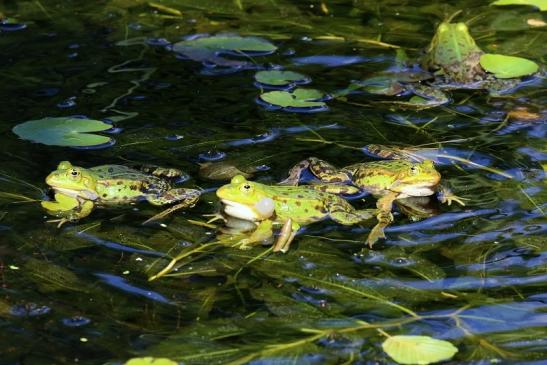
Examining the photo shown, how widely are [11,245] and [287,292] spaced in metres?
1.37

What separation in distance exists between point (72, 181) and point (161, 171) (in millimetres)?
532

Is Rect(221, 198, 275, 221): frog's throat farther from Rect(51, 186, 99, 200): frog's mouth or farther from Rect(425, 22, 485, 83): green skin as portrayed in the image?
Rect(425, 22, 485, 83): green skin

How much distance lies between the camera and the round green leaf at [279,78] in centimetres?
636

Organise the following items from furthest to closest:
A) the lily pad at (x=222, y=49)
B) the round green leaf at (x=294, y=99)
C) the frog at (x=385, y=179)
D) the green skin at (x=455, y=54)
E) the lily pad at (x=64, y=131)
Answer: the lily pad at (x=222, y=49)
the green skin at (x=455, y=54)
the round green leaf at (x=294, y=99)
the lily pad at (x=64, y=131)
the frog at (x=385, y=179)

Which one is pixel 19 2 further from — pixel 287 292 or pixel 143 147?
pixel 287 292

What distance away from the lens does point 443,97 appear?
611cm

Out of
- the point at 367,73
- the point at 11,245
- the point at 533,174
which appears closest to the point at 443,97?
the point at 367,73

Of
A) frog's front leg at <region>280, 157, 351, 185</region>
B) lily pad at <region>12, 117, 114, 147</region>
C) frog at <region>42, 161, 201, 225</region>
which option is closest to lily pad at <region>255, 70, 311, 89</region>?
lily pad at <region>12, 117, 114, 147</region>

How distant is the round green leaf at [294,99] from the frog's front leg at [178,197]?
55.0 inches

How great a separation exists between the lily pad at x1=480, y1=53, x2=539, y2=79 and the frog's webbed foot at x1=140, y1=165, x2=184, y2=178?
2628 mm

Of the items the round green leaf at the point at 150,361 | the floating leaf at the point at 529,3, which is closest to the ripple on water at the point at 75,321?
the round green leaf at the point at 150,361

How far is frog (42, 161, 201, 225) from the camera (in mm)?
4680

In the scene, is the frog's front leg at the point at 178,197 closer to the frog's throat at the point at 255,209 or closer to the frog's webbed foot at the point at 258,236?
the frog's throat at the point at 255,209

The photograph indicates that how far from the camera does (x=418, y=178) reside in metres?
4.74
